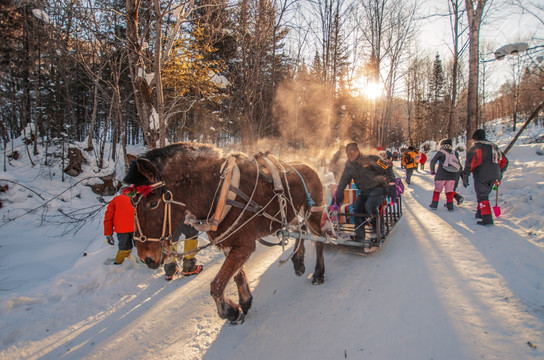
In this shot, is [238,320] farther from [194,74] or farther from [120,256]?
[194,74]

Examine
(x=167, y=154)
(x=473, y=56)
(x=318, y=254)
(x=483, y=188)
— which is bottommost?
(x=318, y=254)

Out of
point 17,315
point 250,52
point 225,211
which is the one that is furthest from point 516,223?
point 250,52

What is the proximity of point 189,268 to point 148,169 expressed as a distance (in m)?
2.74

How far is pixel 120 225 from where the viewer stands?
469cm

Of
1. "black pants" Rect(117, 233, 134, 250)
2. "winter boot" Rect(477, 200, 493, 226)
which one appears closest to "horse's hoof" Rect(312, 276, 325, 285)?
"black pants" Rect(117, 233, 134, 250)

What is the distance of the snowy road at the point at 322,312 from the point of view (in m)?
2.52

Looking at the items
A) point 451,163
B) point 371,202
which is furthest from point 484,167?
point 371,202

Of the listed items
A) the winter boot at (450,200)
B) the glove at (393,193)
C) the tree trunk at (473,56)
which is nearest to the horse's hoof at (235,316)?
the glove at (393,193)

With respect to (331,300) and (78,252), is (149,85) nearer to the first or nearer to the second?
(78,252)

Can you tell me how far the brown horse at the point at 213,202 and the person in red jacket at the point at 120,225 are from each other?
2.45 m

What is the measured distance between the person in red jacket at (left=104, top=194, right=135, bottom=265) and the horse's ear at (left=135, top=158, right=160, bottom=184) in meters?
2.82

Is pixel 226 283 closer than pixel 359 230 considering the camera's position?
Yes

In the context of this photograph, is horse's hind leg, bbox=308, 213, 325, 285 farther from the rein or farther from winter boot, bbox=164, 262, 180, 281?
the rein

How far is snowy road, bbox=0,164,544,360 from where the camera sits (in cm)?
252
